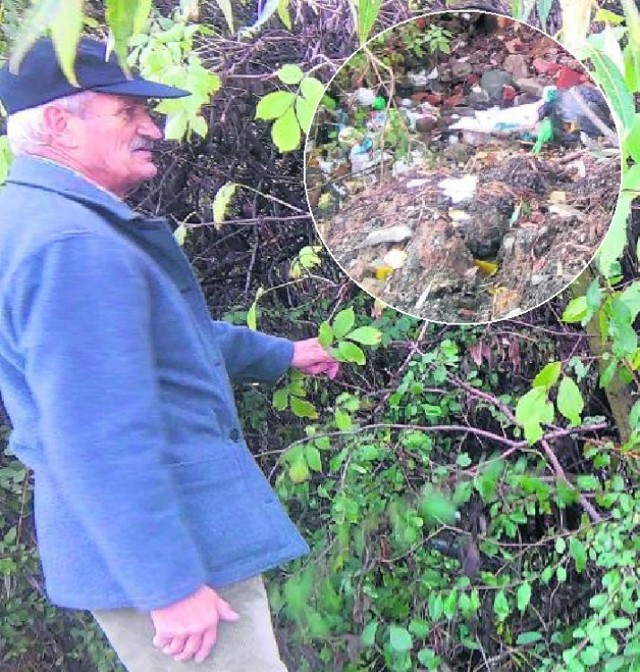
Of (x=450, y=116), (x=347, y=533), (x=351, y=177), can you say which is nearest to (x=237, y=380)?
(x=347, y=533)

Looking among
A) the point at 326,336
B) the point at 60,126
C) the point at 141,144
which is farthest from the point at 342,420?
the point at 60,126

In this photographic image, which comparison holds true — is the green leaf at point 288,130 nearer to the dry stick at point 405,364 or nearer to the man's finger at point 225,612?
the dry stick at point 405,364

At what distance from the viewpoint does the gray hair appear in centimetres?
152

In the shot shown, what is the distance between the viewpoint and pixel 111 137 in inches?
61.9

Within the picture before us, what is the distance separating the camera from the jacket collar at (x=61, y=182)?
4.89 ft

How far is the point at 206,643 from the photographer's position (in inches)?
60.2

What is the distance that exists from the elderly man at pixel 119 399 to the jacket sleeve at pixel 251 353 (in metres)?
0.17

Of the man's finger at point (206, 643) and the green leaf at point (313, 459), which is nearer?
→ the man's finger at point (206, 643)

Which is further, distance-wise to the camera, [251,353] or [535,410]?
[251,353]

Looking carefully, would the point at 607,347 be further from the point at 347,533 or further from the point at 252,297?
the point at 252,297

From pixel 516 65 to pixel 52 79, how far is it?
710mm

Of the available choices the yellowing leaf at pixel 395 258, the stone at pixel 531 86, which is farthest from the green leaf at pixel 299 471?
the stone at pixel 531 86

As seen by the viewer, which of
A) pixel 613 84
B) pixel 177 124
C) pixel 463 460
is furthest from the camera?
pixel 463 460

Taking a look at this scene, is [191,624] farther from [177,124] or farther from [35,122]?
[177,124]
